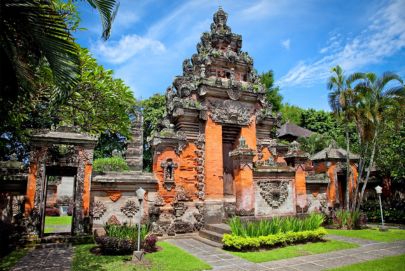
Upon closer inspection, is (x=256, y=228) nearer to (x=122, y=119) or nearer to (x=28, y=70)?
(x=122, y=119)

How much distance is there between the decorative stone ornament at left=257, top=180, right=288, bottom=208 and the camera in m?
11.7

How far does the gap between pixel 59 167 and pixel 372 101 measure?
1506 cm

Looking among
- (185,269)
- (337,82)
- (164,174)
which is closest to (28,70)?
(185,269)

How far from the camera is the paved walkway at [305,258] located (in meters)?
7.44

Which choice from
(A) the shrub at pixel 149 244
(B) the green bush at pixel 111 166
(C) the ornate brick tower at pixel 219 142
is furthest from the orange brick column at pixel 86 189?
(A) the shrub at pixel 149 244

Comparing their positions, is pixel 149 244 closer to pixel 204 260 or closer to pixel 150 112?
pixel 204 260

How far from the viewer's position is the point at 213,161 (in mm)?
13266

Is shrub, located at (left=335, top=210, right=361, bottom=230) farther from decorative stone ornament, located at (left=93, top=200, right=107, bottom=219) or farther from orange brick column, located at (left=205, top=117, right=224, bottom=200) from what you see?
decorative stone ornament, located at (left=93, top=200, right=107, bottom=219)

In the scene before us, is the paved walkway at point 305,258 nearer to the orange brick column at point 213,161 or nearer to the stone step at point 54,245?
the orange brick column at point 213,161

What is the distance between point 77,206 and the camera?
1029 centimetres

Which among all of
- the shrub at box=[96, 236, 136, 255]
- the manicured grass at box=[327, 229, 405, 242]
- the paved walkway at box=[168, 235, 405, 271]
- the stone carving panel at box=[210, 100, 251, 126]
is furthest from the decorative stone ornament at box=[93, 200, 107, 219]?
the manicured grass at box=[327, 229, 405, 242]

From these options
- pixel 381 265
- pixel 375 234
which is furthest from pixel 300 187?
pixel 381 265

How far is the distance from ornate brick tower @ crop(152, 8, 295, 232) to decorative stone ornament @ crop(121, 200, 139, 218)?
43.5 inches

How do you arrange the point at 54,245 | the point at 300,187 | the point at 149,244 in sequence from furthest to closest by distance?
the point at 300,187 → the point at 54,245 → the point at 149,244
